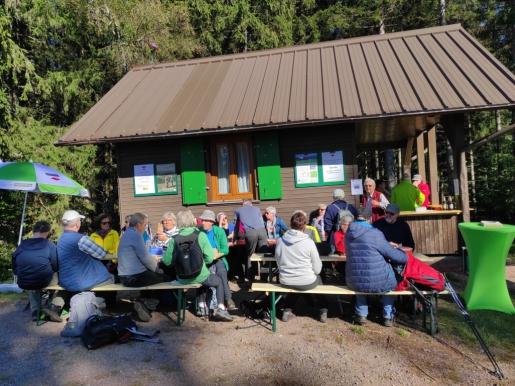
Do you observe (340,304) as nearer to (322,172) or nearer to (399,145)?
(322,172)

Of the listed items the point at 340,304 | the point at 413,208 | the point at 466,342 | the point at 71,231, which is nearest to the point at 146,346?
the point at 71,231

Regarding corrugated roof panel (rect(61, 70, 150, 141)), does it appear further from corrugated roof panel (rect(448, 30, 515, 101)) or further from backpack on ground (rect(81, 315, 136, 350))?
corrugated roof panel (rect(448, 30, 515, 101))

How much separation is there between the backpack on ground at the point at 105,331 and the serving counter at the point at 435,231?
542 cm

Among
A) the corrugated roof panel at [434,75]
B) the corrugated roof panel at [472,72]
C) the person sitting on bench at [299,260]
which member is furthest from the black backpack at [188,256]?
the corrugated roof panel at [472,72]

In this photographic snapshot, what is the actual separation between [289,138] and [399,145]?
7116 mm

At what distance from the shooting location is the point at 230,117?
27.0 ft

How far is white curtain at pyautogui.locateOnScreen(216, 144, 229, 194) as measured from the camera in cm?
880

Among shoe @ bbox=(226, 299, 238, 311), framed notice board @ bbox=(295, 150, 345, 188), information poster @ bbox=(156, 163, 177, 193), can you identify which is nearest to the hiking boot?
shoe @ bbox=(226, 299, 238, 311)

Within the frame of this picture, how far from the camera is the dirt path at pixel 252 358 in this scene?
3699 millimetres

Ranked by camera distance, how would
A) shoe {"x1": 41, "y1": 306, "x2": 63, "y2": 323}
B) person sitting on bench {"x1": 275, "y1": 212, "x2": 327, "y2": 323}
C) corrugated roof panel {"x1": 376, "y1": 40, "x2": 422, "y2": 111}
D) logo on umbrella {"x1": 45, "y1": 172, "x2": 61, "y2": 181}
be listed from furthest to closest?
1. corrugated roof panel {"x1": 376, "y1": 40, "x2": 422, "y2": 111}
2. logo on umbrella {"x1": 45, "y1": 172, "x2": 61, "y2": 181}
3. shoe {"x1": 41, "y1": 306, "x2": 63, "y2": 323}
4. person sitting on bench {"x1": 275, "y1": 212, "x2": 327, "y2": 323}

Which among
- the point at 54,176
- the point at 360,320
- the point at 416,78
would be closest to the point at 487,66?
the point at 416,78

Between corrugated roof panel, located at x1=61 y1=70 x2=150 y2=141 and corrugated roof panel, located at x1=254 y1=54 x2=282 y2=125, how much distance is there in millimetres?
3137

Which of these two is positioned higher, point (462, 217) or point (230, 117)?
point (230, 117)

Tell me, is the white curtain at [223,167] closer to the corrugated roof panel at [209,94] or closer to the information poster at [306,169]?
the corrugated roof panel at [209,94]
